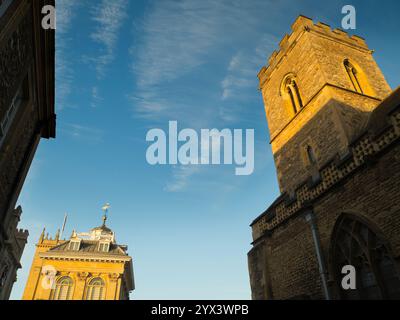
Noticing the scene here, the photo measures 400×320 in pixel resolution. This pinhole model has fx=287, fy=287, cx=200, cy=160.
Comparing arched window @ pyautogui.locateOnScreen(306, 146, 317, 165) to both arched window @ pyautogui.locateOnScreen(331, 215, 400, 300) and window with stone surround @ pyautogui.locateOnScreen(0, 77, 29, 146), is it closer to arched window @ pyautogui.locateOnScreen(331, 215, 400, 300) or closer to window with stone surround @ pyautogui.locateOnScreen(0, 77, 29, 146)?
arched window @ pyautogui.locateOnScreen(331, 215, 400, 300)

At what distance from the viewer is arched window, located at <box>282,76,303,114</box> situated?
1569 centimetres

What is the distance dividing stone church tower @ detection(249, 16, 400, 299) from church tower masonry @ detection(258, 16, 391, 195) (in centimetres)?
6

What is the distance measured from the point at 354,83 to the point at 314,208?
8203 mm

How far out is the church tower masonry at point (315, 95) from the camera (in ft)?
41.3

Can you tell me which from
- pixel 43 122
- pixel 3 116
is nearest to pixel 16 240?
pixel 43 122

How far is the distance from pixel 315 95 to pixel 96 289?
95.9 ft

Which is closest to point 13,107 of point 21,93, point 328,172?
point 21,93

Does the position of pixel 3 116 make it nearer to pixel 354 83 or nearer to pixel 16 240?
pixel 354 83

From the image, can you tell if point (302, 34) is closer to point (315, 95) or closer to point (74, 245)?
point (315, 95)

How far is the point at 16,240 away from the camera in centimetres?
2431

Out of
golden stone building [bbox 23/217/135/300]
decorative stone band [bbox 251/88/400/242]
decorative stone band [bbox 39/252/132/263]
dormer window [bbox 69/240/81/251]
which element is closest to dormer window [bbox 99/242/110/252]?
golden stone building [bbox 23/217/135/300]

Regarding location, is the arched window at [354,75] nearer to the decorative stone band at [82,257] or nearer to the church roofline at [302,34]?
the church roofline at [302,34]

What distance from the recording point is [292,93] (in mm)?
16312
